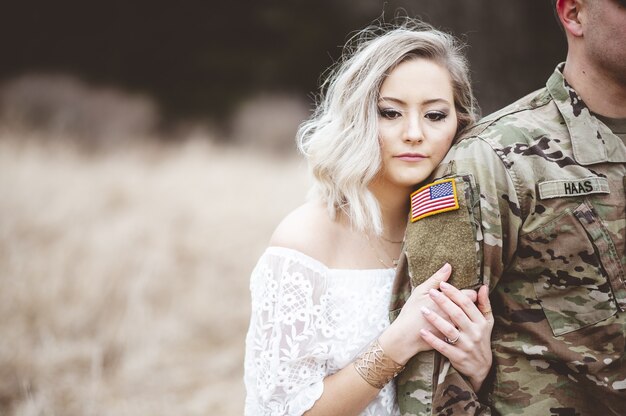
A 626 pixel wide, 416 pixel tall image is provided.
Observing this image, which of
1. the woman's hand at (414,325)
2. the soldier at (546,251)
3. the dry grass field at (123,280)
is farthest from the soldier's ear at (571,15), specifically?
the dry grass field at (123,280)

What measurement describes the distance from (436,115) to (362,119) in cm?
26

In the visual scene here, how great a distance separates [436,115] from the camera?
2.11 metres

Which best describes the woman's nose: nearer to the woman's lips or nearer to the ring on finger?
the woman's lips

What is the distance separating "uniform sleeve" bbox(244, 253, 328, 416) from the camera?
6.72 ft

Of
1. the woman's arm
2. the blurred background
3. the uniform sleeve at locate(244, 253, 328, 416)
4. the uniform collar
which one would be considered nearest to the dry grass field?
the blurred background

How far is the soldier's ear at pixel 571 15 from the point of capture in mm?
1943

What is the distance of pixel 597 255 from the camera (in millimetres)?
1803

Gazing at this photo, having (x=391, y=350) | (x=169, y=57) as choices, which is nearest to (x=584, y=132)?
(x=391, y=350)

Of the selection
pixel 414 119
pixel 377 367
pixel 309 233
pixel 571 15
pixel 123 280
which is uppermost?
pixel 571 15

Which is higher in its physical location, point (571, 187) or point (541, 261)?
point (571, 187)

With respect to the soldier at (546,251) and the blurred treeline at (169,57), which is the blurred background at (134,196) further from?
the soldier at (546,251)

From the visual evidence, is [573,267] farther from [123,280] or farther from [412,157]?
[123,280]

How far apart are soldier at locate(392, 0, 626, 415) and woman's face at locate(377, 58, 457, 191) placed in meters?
0.13

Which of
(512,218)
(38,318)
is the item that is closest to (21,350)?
(38,318)
